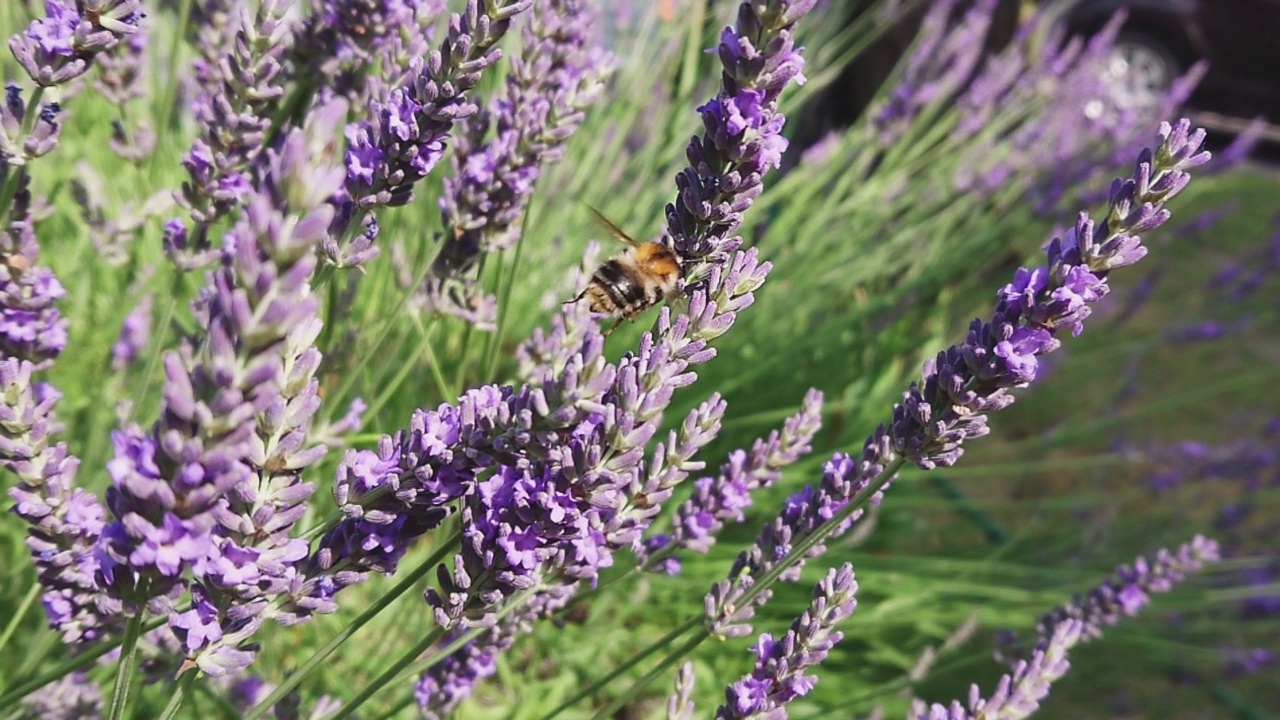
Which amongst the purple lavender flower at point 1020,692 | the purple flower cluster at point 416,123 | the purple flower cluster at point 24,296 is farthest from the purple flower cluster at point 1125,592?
the purple flower cluster at point 24,296

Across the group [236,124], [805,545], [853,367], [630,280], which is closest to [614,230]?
[630,280]

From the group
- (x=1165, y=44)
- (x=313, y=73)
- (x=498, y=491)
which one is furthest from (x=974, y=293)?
(x=1165, y=44)

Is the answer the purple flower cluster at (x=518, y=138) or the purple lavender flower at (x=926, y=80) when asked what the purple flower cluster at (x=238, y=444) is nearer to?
the purple flower cluster at (x=518, y=138)

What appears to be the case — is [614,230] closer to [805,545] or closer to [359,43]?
[359,43]

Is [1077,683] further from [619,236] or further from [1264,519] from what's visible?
[619,236]

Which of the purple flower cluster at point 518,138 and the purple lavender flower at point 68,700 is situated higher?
the purple flower cluster at point 518,138

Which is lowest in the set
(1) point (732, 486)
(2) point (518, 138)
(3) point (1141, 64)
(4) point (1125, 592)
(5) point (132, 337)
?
(4) point (1125, 592)
